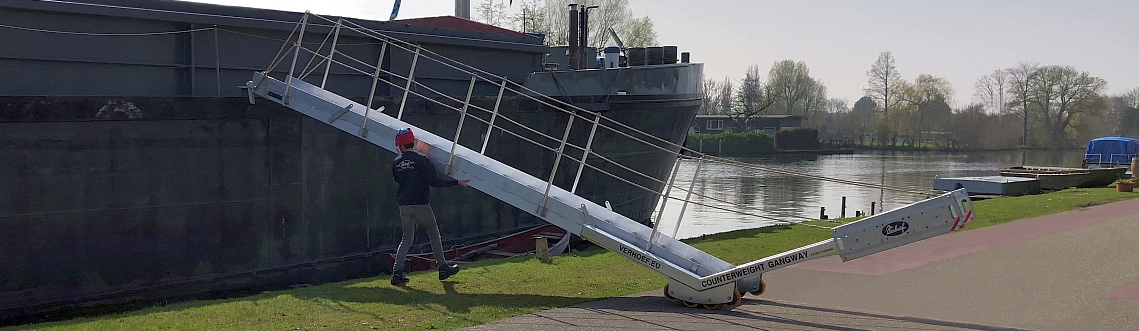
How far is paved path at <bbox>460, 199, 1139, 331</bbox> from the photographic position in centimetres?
759

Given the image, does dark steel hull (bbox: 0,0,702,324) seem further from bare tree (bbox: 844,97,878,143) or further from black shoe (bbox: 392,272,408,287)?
bare tree (bbox: 844,97,878,143)

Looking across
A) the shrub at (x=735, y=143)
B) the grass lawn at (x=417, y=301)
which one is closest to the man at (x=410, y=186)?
the grass lawn at (x=417, y=301)

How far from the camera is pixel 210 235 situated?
35.5 feet

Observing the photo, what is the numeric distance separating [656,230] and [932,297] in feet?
8.83

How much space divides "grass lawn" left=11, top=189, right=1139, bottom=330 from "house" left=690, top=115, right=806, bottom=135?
8762 cm

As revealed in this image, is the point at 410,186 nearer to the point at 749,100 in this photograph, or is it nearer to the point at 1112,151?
the point at 1112,151

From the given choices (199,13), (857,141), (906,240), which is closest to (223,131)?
(199,13)

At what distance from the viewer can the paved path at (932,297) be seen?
7590mm

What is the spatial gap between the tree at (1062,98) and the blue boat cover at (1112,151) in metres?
42.9

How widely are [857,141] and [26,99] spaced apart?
103 m

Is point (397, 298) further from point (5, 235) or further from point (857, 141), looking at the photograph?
point (857, 141)

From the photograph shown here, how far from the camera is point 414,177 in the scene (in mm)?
9109

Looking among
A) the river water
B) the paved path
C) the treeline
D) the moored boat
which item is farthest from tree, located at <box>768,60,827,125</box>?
the paved path

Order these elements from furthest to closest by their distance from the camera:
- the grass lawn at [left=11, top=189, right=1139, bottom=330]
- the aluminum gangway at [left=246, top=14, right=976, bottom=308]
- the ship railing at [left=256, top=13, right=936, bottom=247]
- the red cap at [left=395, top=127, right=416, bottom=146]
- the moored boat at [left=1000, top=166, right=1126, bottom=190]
Answer: the moored boat at [left=1000, top=166, right=1126, bottom=190] → the red cap at [left=395, top=127, right=416, bottom=146] → the ship railing at [left=256, top=13, right=936, bottom=247] → the aluminum gangway at [left=246, top=14, right=976, bottom=308] → the grass lawn at [left=11, top=189, right=1139, bottom=330]
